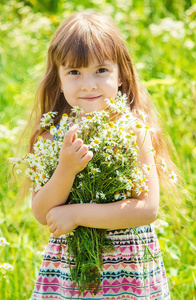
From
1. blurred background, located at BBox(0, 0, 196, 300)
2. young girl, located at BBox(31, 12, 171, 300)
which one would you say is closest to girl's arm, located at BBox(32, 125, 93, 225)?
young girl, located at BBox(31, 12, 171, 300)

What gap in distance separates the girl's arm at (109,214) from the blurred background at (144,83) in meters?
0.33

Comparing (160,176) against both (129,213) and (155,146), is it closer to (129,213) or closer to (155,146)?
(155,146)

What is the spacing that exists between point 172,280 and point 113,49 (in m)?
1.24

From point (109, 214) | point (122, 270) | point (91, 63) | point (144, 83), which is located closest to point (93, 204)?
point (109, 214)

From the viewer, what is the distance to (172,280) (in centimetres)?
236

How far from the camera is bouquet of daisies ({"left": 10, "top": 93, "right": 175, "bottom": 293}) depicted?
4.96ft

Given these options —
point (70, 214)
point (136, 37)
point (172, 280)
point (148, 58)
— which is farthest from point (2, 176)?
point (136, 37)

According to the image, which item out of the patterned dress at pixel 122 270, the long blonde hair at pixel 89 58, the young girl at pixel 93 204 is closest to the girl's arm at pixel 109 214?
the young girl at pixel 93 204

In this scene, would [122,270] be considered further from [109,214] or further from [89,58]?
[89,58]

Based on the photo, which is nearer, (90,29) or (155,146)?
(90,29)

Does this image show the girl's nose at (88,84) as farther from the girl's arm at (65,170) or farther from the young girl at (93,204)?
the girl's arm at (65,170)

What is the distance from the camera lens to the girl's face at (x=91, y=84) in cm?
167

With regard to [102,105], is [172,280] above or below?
below

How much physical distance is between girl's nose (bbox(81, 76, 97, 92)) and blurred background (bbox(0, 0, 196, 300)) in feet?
1.78
